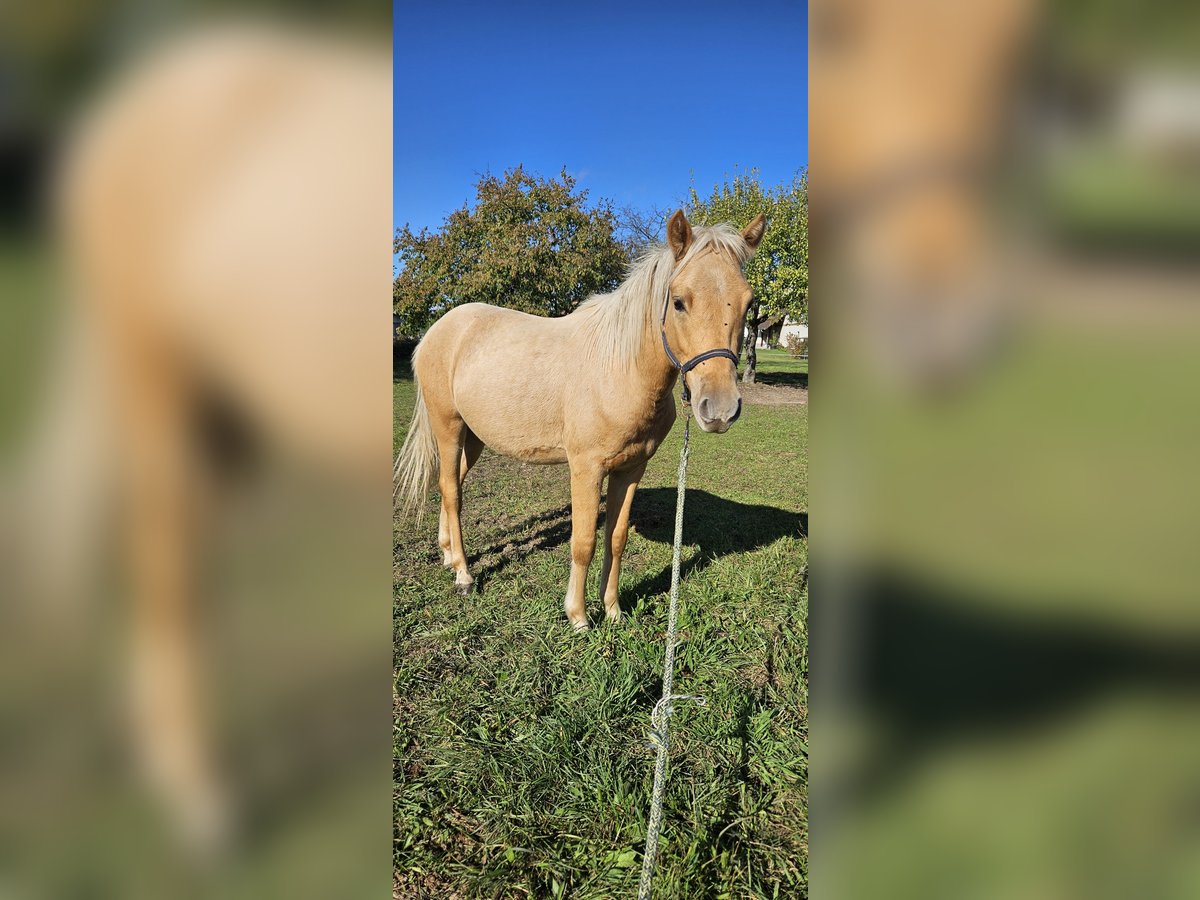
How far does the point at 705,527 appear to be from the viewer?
5.84 m

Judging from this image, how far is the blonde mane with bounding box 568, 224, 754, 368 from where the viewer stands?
2834 mm

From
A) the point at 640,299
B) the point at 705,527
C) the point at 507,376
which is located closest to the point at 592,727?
the point at 640,299

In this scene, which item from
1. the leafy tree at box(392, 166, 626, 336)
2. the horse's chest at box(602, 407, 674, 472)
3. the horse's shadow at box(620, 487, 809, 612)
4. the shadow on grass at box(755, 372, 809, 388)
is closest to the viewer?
the horse's chest at box(602, 407, 674, 472)

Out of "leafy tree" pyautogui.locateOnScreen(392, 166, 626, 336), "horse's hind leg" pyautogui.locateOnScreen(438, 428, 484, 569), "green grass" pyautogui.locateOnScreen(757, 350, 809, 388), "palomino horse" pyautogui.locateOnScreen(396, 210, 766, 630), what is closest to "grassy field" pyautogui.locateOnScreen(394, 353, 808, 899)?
"horse's hind leg" pyautogui.locateOnScreen(438, 428, 484, 569)

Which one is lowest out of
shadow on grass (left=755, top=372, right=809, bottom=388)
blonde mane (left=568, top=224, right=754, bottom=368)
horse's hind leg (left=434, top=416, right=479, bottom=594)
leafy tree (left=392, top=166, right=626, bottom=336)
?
horse's hind leg (left=434, top=416, right=479, bottom=594)

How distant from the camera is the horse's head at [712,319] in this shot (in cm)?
270

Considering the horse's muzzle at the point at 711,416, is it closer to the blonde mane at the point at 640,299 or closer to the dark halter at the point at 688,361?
the dark halter at the point at 688,361

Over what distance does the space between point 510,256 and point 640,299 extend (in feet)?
38.3
